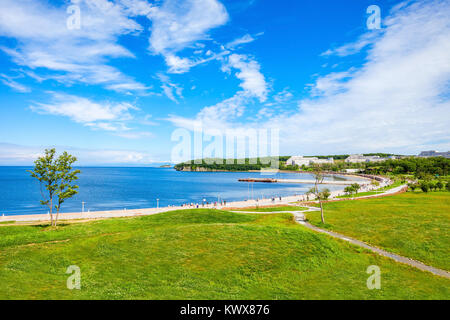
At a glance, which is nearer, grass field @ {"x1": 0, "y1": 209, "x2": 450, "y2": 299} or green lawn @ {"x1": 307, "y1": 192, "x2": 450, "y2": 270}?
grass field @ {"x1": 0, "y1": 209, "x2": 450, "y2": 299}

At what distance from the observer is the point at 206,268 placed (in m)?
14.2

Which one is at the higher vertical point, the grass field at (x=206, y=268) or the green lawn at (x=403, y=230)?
the grass field at (x=206, y=268)

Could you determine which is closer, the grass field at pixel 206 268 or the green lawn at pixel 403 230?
the grass field at pixel 206 268

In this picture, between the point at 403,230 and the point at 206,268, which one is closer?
the point at 206,268

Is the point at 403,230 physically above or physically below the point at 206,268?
below

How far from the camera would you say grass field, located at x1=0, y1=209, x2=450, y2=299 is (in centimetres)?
1162

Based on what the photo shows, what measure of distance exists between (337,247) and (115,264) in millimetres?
15468

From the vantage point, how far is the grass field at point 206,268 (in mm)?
11625

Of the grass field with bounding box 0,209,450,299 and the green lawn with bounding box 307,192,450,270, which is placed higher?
the grass field with bounding box 0,209,450,299

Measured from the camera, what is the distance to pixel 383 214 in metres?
33.7
